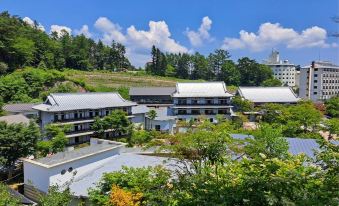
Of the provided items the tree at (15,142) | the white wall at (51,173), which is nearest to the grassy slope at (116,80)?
the tree at (15,142)

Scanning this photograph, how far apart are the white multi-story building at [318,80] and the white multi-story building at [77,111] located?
4847cm

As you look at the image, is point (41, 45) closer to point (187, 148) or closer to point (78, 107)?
point (78, 107)

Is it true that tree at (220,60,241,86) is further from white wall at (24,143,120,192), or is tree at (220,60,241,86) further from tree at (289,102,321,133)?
white wall at (24,143,120,192)

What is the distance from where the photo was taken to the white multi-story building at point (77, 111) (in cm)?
2709

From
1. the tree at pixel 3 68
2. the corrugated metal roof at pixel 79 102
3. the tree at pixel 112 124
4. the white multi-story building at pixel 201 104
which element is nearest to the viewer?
the corrugated metal roof at pixel 79 102

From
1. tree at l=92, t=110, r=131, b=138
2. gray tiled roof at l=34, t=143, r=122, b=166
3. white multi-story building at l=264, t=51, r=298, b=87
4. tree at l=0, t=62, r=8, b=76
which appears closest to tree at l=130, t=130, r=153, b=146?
tree at l=92, t=110, r=131, b=138

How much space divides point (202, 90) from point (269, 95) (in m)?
10.1

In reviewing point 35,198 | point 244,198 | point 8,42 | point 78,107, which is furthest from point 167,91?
point 244,198

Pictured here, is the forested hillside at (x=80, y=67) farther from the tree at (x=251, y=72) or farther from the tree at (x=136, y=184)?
the tree at (x=136, y=184)

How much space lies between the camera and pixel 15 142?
19.1 metres

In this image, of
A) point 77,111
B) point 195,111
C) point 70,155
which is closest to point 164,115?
point 195,111

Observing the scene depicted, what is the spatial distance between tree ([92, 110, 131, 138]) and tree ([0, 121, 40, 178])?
8.10 m

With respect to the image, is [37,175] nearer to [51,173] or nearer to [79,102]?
[51,173]

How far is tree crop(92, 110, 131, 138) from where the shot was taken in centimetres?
2798
